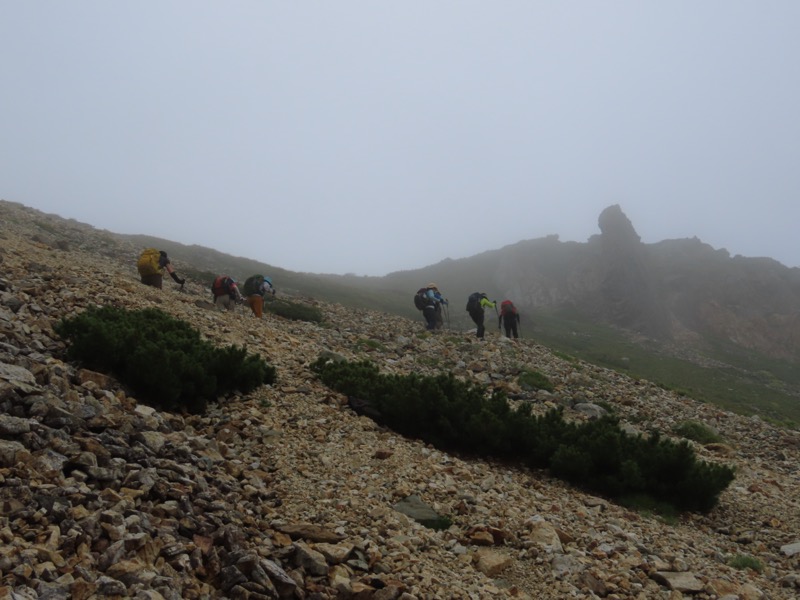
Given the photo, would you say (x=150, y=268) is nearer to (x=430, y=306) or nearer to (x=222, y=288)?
(x=222, y=288)

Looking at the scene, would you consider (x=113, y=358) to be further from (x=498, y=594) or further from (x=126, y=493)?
(x=498, y=594)

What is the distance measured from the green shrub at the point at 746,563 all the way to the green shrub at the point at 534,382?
10866 millimetres

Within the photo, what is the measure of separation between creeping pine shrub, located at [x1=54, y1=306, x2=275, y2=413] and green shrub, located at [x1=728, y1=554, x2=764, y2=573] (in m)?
8.87

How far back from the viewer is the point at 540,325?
227ft

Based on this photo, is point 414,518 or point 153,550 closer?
point 153,550

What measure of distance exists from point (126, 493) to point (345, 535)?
8.16 feet

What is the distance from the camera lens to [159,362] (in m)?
10.1

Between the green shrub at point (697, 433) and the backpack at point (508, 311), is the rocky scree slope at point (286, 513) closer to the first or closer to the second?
the green shrub at point (697, 433)

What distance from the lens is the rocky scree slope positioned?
550 cm

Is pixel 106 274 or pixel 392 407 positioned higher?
pixel 106 274

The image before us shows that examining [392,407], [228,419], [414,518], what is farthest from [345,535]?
[392,407]

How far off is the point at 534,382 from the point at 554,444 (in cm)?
835

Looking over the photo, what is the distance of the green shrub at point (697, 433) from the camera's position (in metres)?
18.1

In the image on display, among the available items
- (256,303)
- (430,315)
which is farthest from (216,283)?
(430,315)
